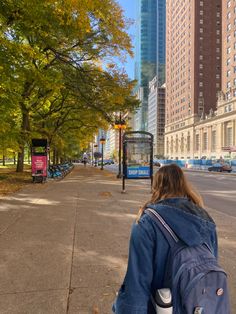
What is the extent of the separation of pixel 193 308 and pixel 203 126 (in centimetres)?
10839

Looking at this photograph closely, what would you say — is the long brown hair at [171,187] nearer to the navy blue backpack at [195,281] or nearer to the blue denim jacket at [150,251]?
the blue denim jacket at [150,251]

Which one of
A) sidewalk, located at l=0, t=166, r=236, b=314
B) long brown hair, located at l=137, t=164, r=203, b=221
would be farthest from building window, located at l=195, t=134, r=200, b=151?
long brown hair, located at l=137, t=164, r=203, b=221

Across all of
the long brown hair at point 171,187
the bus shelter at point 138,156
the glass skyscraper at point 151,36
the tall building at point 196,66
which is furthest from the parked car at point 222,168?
the glass skyscraper at point 151,36

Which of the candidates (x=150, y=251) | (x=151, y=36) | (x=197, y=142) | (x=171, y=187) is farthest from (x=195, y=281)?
(x=151, y=36)

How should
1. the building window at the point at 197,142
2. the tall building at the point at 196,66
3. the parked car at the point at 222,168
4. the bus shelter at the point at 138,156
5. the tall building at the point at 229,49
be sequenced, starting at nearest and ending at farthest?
the bus shelter at the point at 138,156 < the parked car at the point at 222,168 < the tall building at the point at 229,49 < the building window at the point at 197,142 < the tall building at the point at 196,66

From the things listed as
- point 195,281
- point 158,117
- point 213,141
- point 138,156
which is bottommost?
point 195,281

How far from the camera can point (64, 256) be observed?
5.71 meters

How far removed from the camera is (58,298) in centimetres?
407

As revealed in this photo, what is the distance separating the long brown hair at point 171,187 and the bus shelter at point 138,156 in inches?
543

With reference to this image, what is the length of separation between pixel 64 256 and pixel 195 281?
13.7 ft

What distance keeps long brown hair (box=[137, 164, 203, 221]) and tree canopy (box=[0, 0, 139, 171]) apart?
7170 millimetres

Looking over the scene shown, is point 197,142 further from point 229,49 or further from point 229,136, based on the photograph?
point 229,49

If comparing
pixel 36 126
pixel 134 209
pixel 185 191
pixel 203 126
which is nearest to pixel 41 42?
pixel 134 209

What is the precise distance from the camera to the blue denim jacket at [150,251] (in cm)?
199
